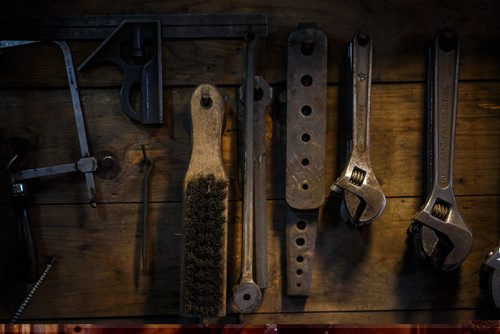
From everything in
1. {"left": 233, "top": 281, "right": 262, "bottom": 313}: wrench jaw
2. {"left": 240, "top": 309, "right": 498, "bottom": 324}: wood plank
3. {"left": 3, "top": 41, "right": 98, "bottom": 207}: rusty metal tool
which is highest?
{"left": 3, "top": 41, "right": 98, "bottom": 207}: rusty metal tool

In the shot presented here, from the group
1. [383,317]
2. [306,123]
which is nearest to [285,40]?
[306,123]

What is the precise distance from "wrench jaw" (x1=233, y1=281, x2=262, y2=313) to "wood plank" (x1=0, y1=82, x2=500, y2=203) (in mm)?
150

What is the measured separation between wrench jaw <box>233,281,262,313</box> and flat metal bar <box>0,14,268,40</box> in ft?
1.37

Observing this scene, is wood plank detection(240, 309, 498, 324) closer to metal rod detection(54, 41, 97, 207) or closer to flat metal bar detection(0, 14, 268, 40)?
metal rod detection(54, 41, 97, 207)

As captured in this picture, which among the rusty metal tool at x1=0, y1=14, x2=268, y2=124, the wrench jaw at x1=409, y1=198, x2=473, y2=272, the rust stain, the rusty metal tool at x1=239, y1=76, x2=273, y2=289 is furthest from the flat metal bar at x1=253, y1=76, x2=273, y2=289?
the rust stain

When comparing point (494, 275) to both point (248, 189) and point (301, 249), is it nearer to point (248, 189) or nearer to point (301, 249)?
point (301, 249)

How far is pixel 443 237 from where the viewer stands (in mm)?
870

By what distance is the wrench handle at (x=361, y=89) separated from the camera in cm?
88

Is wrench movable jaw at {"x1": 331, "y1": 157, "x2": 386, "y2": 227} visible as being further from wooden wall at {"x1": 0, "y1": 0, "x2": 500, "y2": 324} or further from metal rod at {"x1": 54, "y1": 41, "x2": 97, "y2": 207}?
metal rod at {"x1": 54, "y1": 41, "x2": 97, "y2": 207}

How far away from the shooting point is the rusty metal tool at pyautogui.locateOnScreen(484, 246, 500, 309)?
88 centimetres

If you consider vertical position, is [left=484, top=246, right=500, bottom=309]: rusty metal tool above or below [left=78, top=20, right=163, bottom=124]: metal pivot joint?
below

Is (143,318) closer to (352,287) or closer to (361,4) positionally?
(352,287)

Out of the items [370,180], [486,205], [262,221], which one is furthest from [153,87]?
[486,205]

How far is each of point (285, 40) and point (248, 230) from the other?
32 cm
